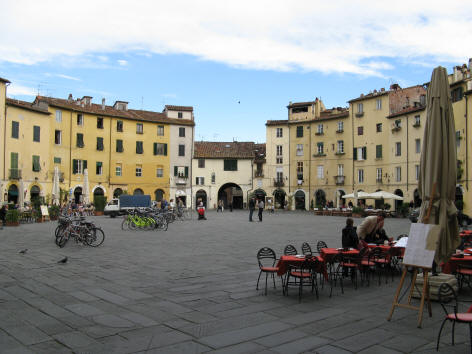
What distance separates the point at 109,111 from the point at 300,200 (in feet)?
84.3

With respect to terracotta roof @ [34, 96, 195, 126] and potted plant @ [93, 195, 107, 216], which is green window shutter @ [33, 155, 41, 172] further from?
potted plant @ [93, 195, 107, 216]

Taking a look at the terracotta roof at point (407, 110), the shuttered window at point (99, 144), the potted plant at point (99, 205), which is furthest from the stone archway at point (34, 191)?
the terracotta roof at point (407, 110)

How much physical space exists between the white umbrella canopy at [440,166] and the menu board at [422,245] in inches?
13.6

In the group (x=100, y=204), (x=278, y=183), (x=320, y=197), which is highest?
(x=278, y=183)

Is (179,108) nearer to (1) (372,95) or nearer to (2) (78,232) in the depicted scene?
(1) (372,95)

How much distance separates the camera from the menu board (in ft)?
20.1

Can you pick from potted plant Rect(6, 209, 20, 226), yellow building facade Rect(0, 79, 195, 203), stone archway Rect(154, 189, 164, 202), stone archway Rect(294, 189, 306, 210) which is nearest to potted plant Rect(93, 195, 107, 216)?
yellow building facade Rect(0, 79, 195, 203)

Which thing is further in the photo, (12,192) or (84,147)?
(84,147)

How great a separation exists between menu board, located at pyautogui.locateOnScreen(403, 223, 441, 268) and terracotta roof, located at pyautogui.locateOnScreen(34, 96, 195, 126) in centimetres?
4384

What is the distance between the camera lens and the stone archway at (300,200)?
2193 inches

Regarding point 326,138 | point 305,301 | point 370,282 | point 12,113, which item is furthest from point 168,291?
point 326,138

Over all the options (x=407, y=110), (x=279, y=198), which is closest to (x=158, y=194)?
Answer: (x=279, y=198)

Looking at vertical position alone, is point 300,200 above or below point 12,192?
below

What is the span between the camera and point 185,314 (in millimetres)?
6551
